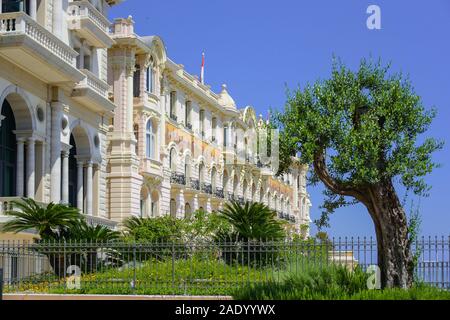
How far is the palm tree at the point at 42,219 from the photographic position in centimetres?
2595

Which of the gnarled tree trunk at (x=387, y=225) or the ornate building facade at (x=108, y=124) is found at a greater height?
the ornate building facade at (x=108, y=124)

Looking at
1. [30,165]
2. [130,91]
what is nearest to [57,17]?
[30,165]

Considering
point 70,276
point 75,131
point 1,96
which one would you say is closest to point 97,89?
point 75,131

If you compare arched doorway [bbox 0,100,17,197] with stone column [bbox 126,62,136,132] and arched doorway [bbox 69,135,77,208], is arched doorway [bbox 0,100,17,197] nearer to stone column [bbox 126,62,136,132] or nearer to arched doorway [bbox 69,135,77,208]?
arched doorway [bbox 69,135,77,208]

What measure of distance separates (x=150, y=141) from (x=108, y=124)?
6255 mm

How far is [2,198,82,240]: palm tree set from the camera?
85.1ft

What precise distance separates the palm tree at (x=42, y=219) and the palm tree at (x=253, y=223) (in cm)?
623

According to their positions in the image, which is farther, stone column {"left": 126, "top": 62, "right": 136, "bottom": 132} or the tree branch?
stone column {"left": 126, "top": 62, "right": 136, "bottom": 132}

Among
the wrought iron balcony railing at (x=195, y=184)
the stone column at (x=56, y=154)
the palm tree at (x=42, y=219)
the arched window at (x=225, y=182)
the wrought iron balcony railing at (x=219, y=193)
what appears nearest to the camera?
the palm tree at (x=42, y=219)

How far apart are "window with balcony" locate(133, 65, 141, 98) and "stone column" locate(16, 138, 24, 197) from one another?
16.5m

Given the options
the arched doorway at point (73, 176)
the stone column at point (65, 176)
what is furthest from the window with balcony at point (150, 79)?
the stone column at point (65, 176)

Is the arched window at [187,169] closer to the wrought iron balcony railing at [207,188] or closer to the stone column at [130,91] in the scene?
the wrought iron balcony railing at [207,188]

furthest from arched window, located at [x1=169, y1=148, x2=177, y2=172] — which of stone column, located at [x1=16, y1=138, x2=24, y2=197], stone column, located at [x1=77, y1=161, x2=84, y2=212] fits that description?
stone column, located at [x1=16, y1=138, x2=24, y2=197]

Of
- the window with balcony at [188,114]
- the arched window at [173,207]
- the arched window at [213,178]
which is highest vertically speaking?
the window with balcony at [188,114]
